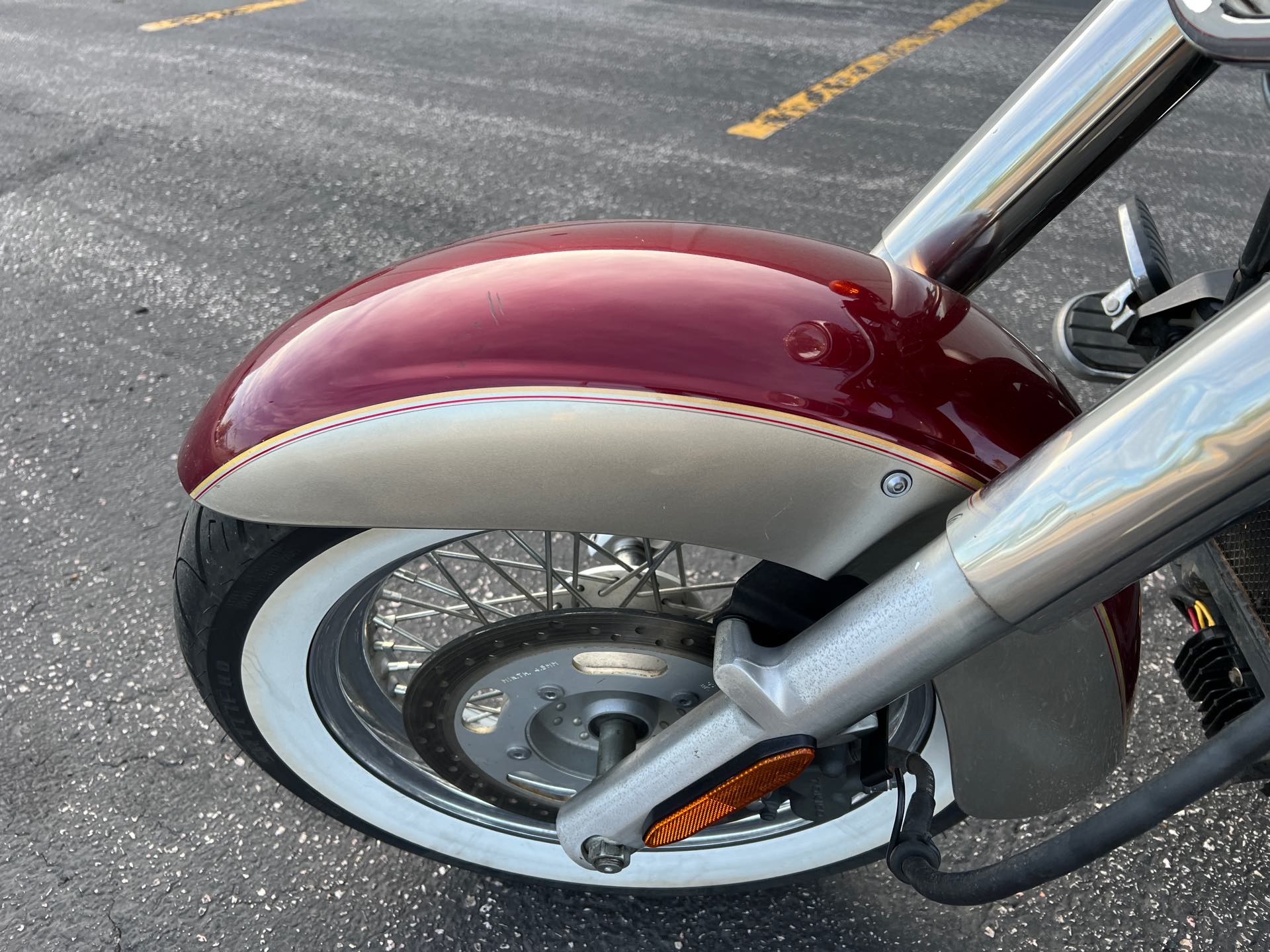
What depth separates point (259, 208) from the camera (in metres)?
3.23

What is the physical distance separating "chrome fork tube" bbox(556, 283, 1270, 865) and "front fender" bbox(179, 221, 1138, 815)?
3.5 inches

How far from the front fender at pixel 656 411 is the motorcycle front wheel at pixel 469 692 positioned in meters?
0.09

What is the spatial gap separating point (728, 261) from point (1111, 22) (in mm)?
491

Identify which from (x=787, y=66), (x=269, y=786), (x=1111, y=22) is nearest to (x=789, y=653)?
(x=1111, y=22)

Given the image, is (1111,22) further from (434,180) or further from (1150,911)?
(434,180)

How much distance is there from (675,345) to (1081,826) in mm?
514

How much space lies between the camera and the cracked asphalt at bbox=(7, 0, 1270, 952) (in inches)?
58.1

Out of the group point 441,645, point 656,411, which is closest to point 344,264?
point 441,645

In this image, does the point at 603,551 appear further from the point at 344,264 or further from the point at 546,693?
the point at 344,264

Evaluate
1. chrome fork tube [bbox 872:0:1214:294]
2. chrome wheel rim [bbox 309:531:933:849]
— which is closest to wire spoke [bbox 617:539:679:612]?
chrome wheel rim [bbox 309:531:933:849]

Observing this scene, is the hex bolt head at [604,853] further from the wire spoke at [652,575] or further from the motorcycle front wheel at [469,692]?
the wire spoke at [652,575]

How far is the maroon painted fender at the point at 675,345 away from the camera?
0.88 meters

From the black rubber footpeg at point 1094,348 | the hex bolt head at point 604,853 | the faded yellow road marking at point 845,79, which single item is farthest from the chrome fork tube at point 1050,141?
the faded yellow road marking at point 845,79

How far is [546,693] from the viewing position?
1224 millimetres
